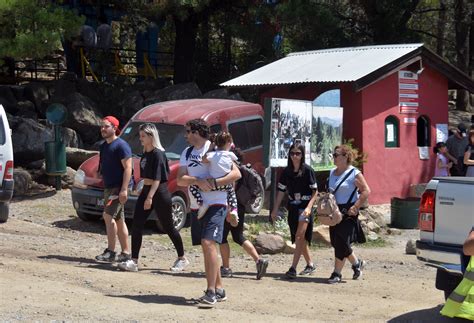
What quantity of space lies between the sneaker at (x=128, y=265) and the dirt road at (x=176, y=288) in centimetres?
12

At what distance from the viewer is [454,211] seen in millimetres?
7266

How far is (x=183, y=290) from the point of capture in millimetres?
9070

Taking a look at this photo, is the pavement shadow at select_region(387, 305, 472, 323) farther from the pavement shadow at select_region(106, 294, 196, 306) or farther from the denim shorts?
the pavement shadow at select_region(106, 294, 196, 306)

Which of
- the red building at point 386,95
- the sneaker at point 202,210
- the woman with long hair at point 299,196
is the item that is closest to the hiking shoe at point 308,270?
the woman with long hair at point 299,196

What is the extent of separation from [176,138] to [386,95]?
551cm

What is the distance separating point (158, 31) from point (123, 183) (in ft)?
79.2

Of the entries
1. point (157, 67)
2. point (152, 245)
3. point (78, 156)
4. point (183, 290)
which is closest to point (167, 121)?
→ point (152, 245)

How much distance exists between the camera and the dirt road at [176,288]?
7.88 meters

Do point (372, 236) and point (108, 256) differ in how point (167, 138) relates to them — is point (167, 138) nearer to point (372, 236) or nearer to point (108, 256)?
point (372, 236)

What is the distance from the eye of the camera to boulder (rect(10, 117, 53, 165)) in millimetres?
18219

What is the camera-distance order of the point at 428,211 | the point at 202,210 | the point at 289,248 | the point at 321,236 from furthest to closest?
the point at 321,236 < the point at 289,248 < the point at 202,210 < the point at 428,211

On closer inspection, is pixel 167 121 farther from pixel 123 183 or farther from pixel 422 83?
pixel 422 83

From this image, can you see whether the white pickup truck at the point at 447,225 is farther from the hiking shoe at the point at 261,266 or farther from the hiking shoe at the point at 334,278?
the hiking shoe at the point at 261,266

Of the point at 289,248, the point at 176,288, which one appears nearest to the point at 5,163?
the point at 289,248
